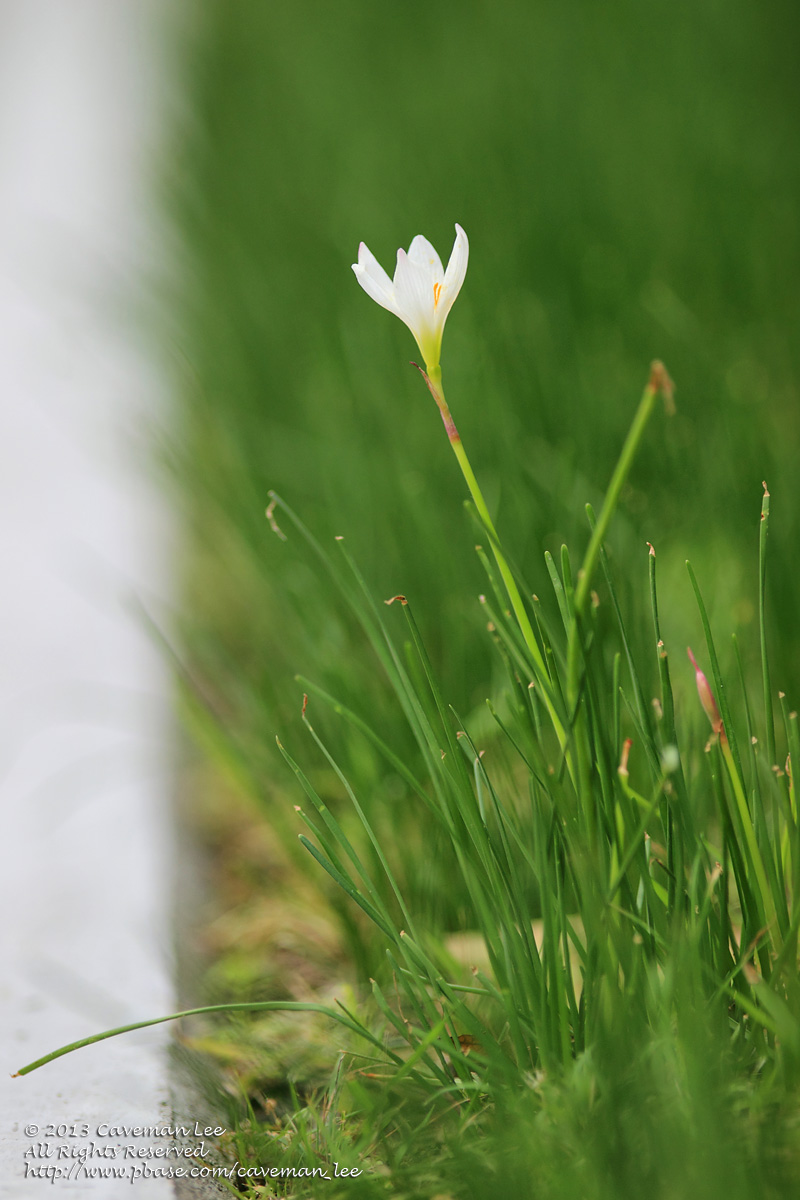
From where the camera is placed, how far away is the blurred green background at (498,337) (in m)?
0.75

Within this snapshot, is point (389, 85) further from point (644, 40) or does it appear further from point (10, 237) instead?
point (10, 237)

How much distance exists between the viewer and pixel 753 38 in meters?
1.72

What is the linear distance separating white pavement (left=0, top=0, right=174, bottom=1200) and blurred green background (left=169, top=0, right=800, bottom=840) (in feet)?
0.31

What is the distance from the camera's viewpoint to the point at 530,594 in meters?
0.42

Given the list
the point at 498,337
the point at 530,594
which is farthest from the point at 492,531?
the point at 498,337

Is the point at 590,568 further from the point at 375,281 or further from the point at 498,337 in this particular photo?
the point at 498,337

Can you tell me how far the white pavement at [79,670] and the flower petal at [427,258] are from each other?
1.42 feet

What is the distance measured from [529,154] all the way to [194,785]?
1.08 metres

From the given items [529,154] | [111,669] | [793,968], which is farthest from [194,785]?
[529,154]

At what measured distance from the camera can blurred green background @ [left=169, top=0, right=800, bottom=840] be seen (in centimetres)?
75

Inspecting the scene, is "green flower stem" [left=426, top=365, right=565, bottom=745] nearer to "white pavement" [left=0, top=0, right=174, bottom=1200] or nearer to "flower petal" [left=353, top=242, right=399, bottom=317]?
"flower petal" [left=353, top=242, right=399, bottom=317]

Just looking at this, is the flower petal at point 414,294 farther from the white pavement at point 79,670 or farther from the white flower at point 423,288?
the white pavement at point 79,670

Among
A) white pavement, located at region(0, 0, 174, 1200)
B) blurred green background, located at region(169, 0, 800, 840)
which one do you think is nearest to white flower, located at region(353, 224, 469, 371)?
blurred green background, located at region(169, 0, 800, 840)

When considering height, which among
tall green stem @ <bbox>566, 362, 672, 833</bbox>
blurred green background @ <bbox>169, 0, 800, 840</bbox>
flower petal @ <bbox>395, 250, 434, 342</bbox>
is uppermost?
blurred green background @ <bbox>169, 0, 800, 840</bbox>
